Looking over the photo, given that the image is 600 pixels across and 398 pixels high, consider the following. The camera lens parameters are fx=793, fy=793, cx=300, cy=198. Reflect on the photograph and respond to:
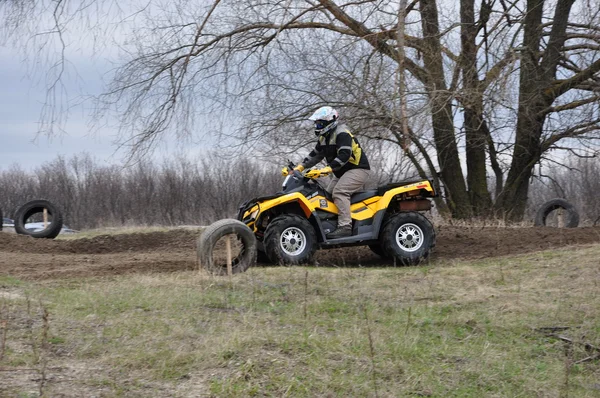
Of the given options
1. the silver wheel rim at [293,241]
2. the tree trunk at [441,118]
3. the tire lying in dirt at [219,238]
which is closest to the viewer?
the tire lying in dirt at [219,238]

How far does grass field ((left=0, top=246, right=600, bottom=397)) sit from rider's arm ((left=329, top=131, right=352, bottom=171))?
77.8 inches

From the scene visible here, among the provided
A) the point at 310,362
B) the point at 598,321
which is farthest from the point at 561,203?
the point at 310,362

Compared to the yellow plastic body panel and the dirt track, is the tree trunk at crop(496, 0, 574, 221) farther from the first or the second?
the yellow plastic body panel

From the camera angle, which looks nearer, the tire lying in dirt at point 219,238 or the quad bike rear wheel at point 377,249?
the tire lying in dirt at point 219,238

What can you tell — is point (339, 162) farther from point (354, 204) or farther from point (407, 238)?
point (407, 238)

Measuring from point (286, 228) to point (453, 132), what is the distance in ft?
30.2

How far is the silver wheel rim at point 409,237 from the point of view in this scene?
1203cm

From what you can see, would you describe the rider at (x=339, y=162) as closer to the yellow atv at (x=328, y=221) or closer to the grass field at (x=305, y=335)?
the yellow atv at (x=328, y=221)

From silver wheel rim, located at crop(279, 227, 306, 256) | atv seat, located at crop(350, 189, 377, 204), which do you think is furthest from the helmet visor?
→ silver wheel rim, located at crop(279, 227, 306, 256)

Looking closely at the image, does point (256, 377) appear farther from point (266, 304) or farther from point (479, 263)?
point (479, 263)

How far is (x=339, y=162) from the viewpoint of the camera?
1159 centimetres

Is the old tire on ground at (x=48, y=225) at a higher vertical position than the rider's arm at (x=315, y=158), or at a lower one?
lower

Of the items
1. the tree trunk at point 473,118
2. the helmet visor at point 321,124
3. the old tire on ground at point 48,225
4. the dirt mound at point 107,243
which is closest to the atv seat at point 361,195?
the helmet visor at point 321,124

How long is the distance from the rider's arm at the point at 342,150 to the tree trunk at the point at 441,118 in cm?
543
